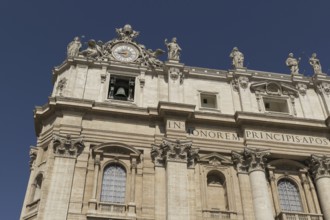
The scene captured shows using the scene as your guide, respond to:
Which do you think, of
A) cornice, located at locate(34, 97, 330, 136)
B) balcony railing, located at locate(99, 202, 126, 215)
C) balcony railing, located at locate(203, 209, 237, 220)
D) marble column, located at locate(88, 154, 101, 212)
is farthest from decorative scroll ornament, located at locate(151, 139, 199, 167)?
balcony railing, located at locate(99, 202, 126, 215)

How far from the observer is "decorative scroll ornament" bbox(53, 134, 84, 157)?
2389cm

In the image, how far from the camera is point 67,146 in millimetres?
24094

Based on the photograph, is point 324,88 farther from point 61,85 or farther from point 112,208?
point 61,85

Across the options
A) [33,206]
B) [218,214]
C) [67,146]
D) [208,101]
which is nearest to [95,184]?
[67,146]

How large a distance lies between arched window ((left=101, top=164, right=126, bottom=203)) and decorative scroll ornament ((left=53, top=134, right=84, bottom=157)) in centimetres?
204

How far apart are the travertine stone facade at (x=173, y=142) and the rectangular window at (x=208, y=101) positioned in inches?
2.8

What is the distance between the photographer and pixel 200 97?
96.7 ft

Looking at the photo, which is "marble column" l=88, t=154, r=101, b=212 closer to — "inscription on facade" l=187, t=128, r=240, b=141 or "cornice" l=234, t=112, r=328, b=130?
"inscription on facade" l=187, t=128, r=240, b=141

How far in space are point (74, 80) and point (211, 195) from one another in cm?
1144

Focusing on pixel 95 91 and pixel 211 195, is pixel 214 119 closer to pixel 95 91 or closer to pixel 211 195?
pixel 211 195

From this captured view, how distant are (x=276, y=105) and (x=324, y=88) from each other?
3.63 meters

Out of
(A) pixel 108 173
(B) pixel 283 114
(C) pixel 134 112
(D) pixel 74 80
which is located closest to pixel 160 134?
(C) pixel 134 112

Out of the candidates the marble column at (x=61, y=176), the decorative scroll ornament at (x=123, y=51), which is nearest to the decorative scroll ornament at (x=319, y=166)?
the decorative scroll ornament at (x=123, y=51)

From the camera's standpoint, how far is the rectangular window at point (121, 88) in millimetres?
28641
